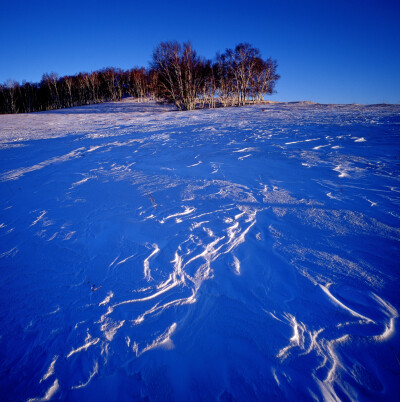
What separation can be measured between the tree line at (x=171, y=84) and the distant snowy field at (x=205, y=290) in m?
17.4

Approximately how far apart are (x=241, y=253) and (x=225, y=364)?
86cm

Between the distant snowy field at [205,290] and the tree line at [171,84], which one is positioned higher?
the tree line at [171,84]

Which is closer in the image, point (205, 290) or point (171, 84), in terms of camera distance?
point (205, 290)

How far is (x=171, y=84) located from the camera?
16.7 metres

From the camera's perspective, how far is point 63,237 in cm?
214

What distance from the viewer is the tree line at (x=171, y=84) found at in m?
16.8

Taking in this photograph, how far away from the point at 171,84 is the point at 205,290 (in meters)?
18.8

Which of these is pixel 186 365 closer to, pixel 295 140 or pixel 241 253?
pixel 241 253

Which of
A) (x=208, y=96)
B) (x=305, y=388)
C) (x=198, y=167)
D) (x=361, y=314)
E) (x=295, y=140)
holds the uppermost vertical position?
(x=208, y=96)

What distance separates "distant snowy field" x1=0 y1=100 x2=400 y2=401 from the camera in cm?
109

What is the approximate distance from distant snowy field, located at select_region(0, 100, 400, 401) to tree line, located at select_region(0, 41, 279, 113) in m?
17.4

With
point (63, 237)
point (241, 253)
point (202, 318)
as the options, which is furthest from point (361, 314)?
point (63, 237)

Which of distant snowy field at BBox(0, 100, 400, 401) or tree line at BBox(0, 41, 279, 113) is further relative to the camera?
tree line at BBox(0, 41, 279, 113)

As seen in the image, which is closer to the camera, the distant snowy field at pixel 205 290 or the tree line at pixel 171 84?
the distant snowy field at pixel 205 290
